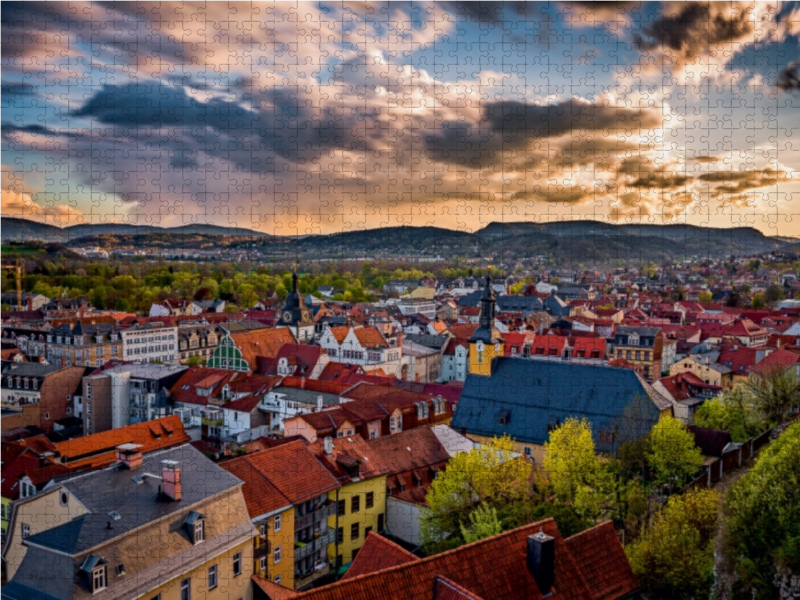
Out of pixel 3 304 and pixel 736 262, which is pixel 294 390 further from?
pixel 736 262

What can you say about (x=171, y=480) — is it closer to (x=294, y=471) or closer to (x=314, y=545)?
(x=294, y=471)

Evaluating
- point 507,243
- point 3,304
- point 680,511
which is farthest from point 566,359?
point 3,304

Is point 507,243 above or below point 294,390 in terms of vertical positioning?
above

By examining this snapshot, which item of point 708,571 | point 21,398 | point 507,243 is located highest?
point 507,243

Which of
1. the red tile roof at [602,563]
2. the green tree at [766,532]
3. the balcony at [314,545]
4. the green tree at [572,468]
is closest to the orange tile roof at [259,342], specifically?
the balcony at [314,545]

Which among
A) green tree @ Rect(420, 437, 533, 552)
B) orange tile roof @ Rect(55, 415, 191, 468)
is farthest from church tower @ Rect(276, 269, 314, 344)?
green tree @ Rect(420, 437, 533, 552)

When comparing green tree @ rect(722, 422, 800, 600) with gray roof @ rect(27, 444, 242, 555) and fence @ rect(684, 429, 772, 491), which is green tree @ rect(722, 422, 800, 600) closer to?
fence @ rect(684, 429, 772, 491)
